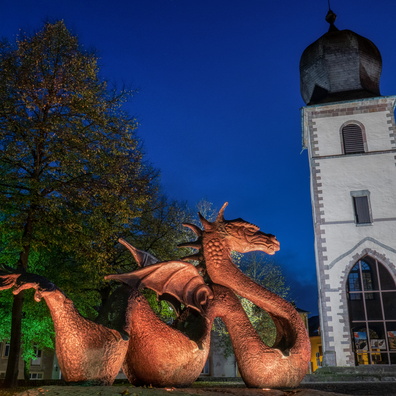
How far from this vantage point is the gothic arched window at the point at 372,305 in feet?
75.5

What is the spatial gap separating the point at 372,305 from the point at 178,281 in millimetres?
20923

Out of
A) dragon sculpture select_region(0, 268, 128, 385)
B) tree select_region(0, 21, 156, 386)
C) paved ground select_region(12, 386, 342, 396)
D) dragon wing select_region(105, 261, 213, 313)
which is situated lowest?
paved ground select_region(12, 386, 342, 396)

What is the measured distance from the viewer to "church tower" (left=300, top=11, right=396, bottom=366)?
2330 cm

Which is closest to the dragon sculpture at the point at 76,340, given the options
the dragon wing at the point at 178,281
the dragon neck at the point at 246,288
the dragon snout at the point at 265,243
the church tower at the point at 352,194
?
the dragon wing at the point at 178,281

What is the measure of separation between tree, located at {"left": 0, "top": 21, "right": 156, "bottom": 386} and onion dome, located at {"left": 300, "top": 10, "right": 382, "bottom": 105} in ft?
62.6

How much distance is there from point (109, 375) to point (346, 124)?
25.6 metres

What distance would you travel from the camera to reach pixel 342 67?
93.6ft

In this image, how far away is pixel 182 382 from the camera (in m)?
5.04

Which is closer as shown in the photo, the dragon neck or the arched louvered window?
the dragon neck

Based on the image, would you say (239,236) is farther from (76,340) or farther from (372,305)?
(372,305)

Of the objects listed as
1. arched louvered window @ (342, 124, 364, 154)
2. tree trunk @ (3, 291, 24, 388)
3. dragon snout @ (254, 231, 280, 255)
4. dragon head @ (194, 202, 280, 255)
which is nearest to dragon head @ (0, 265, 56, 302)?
dragon head @ (194, 202, 280, 255)

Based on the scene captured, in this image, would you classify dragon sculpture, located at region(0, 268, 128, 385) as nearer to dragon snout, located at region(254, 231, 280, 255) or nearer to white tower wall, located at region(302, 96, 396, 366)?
dragon snout, located at region(254, 231, 280, 255)

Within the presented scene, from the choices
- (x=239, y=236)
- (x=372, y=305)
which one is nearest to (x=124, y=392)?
(x=239, y=236)

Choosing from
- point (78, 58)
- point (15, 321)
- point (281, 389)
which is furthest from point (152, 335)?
point (78, 58)
